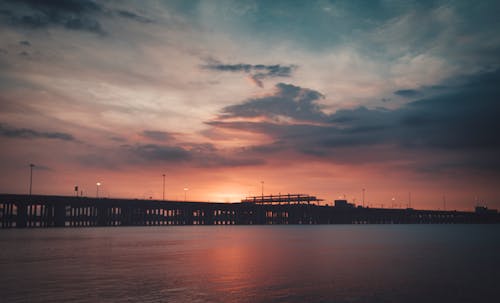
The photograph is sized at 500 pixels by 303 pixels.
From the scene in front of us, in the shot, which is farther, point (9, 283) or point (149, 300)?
point (9, 283)

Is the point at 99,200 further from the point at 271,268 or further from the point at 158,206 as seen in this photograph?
the point at 271,268

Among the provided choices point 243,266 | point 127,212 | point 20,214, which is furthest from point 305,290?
point 127,212

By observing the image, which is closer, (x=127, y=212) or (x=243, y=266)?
(x=243, y=266)

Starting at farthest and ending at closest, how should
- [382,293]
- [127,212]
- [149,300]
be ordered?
[127,212], [382,293], [149,300]

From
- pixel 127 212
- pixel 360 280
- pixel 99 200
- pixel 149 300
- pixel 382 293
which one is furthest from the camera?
pixel 127 212

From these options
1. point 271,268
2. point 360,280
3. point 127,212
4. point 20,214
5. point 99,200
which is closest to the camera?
point 360,280

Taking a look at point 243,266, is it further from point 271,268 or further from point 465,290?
point 465,290

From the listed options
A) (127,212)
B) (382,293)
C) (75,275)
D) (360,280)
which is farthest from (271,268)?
(127,212)

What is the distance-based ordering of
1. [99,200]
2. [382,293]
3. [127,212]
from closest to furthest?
[382,293] → [99,200] → [127,212]

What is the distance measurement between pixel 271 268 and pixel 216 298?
580 inches

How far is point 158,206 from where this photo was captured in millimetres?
190750

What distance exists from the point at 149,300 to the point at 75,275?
1159cm

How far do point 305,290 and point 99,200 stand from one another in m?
148

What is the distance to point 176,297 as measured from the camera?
23.0 m
